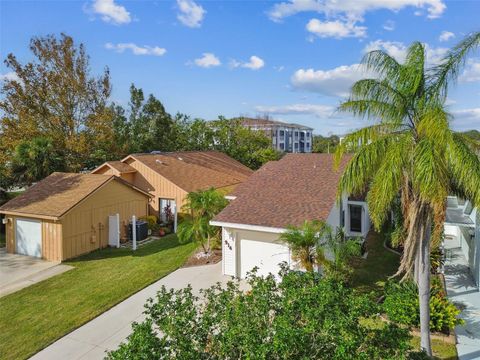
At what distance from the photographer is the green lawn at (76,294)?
9688 millimetres

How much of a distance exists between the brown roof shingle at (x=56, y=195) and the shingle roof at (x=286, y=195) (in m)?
8.01

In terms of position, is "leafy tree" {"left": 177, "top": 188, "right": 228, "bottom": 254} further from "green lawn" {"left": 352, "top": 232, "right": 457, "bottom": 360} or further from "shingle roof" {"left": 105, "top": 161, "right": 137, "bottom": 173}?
"shingle roof" {"left": 105, "top": 161, "right": 137, "bottom": 173}

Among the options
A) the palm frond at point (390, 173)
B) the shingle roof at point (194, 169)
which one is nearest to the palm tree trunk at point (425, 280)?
the palm frond at point (390, 173)

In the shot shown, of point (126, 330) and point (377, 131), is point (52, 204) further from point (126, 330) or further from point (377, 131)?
point (377, 131)

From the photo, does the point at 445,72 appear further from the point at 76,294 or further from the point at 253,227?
the point at 76,294

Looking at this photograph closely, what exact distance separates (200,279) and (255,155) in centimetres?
2914

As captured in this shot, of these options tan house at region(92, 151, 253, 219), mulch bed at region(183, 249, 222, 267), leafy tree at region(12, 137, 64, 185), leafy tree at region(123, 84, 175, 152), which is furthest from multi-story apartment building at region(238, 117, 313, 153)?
mulch bed at region(183, 249, 222, 267)

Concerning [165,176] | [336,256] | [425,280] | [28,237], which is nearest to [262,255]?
[336,256]

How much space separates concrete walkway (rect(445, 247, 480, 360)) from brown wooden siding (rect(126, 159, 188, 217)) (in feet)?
51.5

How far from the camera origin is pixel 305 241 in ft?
36.1

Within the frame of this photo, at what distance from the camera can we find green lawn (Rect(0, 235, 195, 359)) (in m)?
9.69

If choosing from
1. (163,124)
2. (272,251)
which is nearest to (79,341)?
(272,251)

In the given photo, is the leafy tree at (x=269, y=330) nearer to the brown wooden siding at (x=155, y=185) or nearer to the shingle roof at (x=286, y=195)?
the shingle roof at (x=286, y=195)

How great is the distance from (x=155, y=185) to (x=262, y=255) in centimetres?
1298
